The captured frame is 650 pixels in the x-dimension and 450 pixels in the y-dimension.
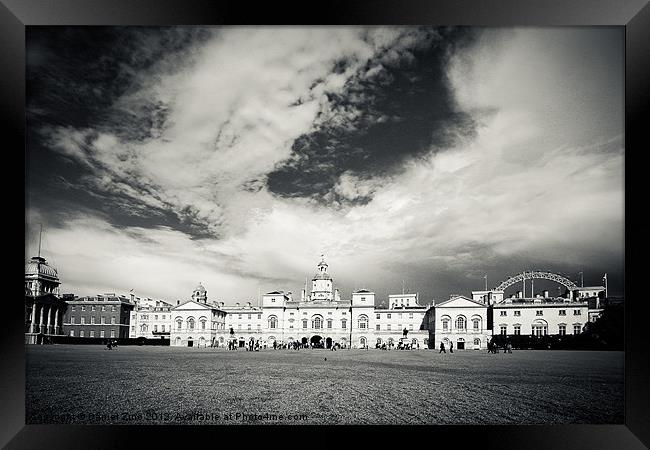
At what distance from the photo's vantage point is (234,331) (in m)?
53.7

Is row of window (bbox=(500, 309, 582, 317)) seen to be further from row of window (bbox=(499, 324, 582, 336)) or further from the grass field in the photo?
the grass field

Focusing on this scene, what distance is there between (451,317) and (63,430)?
43499 mm

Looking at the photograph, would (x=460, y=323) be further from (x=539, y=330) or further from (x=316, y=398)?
(x=316, y=398)

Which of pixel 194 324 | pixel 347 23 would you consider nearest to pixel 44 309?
pixel 194 324

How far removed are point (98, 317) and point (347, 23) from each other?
4419 cm

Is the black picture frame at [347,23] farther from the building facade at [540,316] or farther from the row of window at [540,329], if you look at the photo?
the building facade at [540,316]

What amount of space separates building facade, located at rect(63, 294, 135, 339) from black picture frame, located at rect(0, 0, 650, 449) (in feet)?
116

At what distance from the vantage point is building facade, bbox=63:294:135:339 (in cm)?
4138

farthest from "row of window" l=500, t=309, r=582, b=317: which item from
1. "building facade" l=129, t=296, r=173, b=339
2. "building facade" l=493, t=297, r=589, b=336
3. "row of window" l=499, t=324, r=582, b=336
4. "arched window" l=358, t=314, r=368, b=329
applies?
"building facade" l=129, t=296, r=173, b=339

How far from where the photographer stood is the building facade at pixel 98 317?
4138 cm

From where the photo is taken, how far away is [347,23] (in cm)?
762

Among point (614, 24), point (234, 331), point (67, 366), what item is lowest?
point (234, 331)
